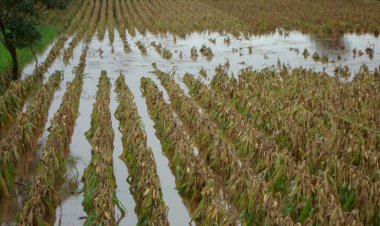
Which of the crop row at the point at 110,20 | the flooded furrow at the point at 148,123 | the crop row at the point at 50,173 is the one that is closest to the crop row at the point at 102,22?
the crop row at the point at 110,20

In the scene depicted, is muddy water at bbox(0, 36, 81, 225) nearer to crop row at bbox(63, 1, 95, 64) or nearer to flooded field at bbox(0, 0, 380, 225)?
flooded field at bbox(0, 0, 380, 225)

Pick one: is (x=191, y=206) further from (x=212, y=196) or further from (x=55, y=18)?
(x=55, y=18)

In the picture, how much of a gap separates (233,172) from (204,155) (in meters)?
1.64

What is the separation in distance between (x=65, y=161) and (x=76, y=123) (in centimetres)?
289

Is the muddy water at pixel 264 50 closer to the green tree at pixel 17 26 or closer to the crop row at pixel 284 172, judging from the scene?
the green tree at pixel 17 26

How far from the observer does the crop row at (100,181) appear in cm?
658

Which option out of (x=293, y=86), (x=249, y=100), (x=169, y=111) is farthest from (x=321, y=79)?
(x=169, y=111)

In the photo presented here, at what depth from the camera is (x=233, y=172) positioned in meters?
7.84

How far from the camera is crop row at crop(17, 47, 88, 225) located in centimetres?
669

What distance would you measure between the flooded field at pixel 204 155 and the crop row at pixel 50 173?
24 mm

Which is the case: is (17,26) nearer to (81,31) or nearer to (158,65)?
(158,65)

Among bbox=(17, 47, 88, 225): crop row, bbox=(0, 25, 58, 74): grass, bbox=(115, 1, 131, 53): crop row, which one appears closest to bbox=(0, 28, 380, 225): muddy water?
bbox=(17, 47, 88, 225): crop row

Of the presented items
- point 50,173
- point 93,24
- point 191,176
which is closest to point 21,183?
point 50,173

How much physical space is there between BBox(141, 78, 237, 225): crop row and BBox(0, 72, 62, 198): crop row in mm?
2637
